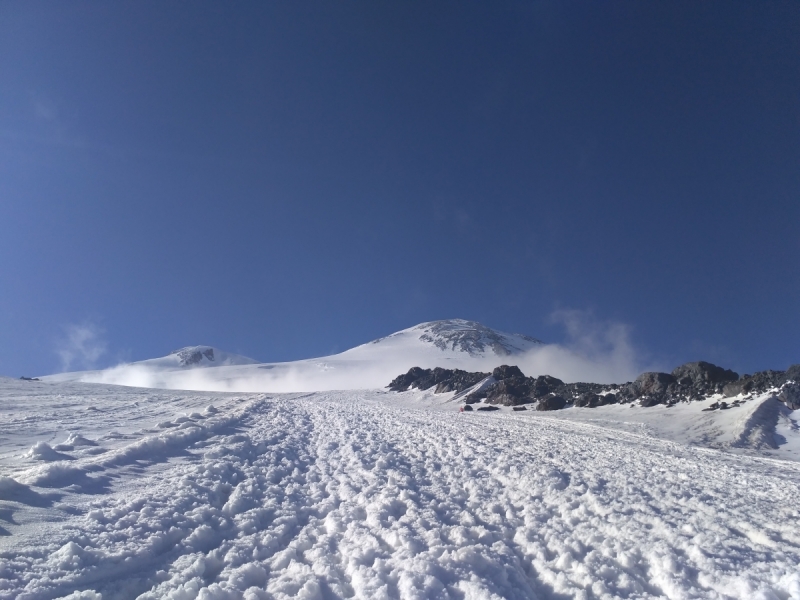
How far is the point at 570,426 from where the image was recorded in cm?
1683

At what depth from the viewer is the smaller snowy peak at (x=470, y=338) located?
12862 cm

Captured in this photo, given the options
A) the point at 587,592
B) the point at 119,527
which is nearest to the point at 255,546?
the point at 119,527

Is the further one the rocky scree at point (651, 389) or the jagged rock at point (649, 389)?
the jagged rock at point (649, 389)

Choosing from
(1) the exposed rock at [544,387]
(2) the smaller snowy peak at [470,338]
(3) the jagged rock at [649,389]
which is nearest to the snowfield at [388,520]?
(3) the jagged rock at [649,389]

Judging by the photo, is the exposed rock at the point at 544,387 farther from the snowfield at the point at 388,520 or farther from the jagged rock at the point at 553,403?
the snowfield at the point at 388,520

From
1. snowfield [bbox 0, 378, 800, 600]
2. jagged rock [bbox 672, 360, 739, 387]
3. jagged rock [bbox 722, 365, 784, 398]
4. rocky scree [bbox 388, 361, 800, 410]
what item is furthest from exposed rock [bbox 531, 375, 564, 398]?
snowfield [bbox 0, 378, 800, 600]

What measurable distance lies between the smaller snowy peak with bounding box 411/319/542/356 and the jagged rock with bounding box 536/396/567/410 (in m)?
96.7

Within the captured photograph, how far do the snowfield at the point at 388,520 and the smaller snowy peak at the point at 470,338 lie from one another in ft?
368

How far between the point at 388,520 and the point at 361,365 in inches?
3795

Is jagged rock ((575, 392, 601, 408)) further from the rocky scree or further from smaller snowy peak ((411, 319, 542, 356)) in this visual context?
smaller snowy peak ((411, 319, 542, 356))

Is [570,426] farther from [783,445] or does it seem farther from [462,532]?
[462,532]

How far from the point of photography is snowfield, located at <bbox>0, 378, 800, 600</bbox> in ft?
14.8

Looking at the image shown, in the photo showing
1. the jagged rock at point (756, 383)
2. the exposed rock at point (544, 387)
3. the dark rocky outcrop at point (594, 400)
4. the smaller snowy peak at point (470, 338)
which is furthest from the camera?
the smaller snowy peak at point (470, 338)

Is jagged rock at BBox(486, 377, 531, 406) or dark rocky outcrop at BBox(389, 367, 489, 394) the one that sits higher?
dark rocky outcrop at BBox(389, 367, 489, 394)
